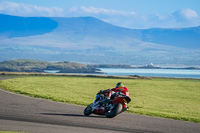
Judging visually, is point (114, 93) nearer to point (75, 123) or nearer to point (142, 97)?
point (75, 123)

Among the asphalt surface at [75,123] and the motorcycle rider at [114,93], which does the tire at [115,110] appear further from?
the motorcycle rider at [114,93]

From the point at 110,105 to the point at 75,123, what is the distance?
2116 millimetres

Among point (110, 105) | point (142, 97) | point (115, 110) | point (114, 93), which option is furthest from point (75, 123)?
point (142, 97)

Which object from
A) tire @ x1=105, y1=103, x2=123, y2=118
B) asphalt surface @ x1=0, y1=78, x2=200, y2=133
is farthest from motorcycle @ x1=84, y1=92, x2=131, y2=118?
asphalt surface @ x1=0, y1=78, x2=200, y2=133

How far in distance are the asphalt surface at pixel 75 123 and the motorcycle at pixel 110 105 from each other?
247mm

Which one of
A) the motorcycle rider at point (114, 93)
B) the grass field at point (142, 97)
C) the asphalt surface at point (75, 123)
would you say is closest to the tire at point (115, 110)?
the asphalt surface at point (75, 123)

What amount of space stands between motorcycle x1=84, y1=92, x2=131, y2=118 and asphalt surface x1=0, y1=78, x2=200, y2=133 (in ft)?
0.81

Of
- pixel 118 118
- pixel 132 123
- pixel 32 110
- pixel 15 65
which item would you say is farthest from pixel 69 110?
pixel 15 65

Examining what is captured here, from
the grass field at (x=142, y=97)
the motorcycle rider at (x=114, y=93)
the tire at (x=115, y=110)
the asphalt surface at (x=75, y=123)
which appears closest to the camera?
the asphalt surface at (x=75, y=123)

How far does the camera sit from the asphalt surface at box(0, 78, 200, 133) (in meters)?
14.3

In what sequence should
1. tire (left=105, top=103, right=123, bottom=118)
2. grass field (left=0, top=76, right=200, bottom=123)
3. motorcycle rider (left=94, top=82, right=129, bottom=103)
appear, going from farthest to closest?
grass field (left=0, top=76, right=200, bottom=123) < motorcycle rider (left=94, top=82, right=129, bottom=103) < tire (left=105, top=103, right=123, bottom=118)

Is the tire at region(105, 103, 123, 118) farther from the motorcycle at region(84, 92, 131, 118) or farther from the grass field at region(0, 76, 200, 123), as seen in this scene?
the grass field at region(0, 76, 200, 123)

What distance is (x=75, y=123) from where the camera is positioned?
15.5 metres

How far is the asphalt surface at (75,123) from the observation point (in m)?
14.3
